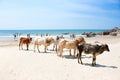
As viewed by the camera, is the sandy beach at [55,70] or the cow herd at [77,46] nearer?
the sandy beach at [55,70]

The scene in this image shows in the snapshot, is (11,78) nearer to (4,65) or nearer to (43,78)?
(43,78)

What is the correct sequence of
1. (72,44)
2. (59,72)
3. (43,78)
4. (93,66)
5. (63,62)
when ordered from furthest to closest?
1. (72,44)
2. (63,62)
3. (93,66)
4. (59,72)
5. (43,78)

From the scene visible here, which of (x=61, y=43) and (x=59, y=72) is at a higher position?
(x=61, y=43)

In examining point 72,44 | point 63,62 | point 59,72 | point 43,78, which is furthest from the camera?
point 72,44

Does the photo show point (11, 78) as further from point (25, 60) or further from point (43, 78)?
point (25, 60)

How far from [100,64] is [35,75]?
4.32 m

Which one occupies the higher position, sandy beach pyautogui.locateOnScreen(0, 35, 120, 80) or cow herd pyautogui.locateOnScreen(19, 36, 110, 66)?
cow herd pyautogui.locateOnScreen(19, 36, 110, 66)

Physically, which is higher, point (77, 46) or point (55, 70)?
point (77, 46)

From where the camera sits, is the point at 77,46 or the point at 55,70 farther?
the point at 77,46

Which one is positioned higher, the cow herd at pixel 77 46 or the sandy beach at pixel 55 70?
the cow herd at pixel 77 46

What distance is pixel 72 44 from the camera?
15750mm

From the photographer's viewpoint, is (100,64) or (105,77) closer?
(105,77)

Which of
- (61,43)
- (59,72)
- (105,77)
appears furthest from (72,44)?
(105,77)

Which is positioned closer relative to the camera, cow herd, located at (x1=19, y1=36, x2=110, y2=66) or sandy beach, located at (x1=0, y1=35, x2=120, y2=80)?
sandy beach, located at (x1=0, y1=35, x2=120, y2=80)
